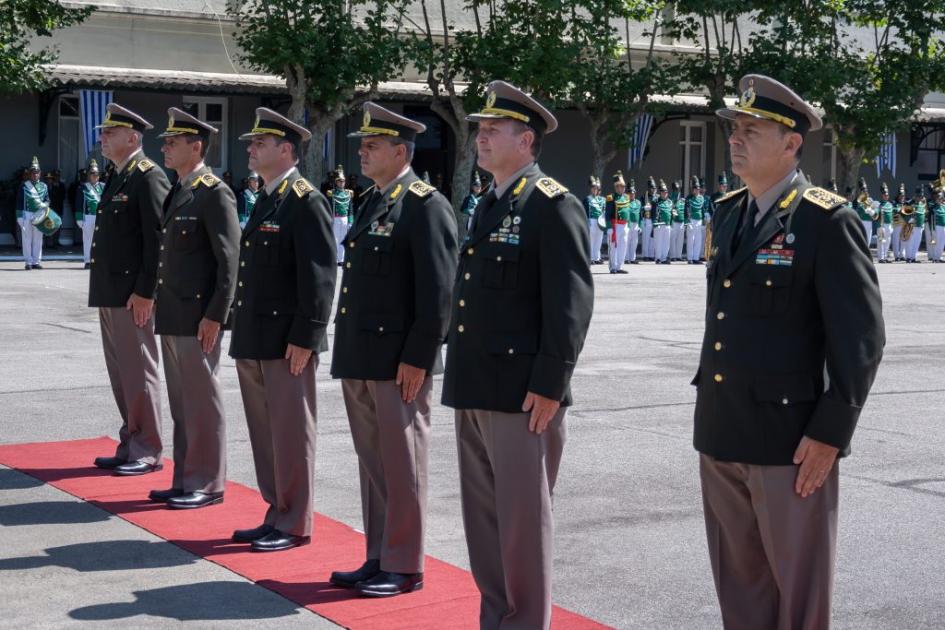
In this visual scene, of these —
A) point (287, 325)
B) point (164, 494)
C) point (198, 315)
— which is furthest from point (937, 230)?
point (287, 325)

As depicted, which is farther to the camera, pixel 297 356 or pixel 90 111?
pixel 90 111

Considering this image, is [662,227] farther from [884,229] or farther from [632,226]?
[884,229]

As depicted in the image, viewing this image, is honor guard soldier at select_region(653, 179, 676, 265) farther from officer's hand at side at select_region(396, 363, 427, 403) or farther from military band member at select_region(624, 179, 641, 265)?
officer's hand at side at select_region(396, 363, 427, 403)

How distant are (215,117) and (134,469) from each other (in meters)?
25.1

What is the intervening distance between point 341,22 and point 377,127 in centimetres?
2341

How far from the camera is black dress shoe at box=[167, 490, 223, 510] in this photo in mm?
7320

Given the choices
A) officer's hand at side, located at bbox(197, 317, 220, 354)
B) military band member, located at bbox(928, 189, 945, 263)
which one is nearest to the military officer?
military band member, located at bbox(928, 189, 945, 263)

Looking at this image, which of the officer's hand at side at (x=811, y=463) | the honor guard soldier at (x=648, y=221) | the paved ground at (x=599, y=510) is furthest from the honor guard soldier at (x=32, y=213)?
the officer's hand at side at (x=811, y=463)

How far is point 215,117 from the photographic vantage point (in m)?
32.4

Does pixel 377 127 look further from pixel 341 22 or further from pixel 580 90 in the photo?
pixel 580 90

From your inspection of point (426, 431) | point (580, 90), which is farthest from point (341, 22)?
point (426, 431)

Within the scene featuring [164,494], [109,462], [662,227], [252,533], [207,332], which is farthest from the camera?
[662,227]

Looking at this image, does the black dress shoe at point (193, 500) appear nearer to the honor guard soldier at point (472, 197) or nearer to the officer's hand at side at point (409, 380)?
the officer's hand at side at point (409, 380)

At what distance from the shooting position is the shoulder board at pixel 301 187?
6.60 metres
